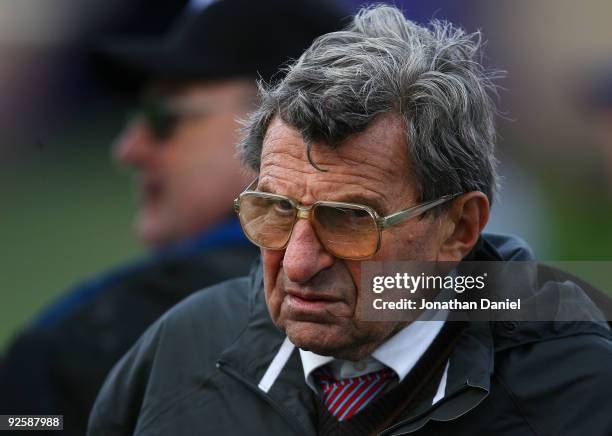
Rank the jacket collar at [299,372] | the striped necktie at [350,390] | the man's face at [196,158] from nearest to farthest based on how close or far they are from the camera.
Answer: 1. the jacket collar at [299,372]
2. the striped necktie at [350,390]
3. the man's face at [196,158]


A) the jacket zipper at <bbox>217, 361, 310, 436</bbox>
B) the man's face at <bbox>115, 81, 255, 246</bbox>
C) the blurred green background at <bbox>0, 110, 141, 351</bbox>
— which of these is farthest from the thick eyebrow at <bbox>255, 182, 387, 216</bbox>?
the blurred green background at <bbox>0, 110, 141, 351</bbox>

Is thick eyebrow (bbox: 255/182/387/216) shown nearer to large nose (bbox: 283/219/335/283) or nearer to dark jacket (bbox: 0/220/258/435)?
large nose (bbox: 283/219/335/283)

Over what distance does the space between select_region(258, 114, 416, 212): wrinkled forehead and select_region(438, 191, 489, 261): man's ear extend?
0.17 metres

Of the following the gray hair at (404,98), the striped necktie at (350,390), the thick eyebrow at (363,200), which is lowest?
the striped necktie at (350,390)

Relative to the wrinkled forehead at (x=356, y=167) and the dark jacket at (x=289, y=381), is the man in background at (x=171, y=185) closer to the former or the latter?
the dark jacket at (x=289, y=381)

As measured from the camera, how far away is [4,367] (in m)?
3.76

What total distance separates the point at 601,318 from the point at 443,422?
0.49m

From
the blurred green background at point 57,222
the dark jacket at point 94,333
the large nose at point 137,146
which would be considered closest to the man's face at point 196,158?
the large nose at point 137,146

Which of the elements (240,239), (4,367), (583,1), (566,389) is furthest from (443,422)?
(583,1)

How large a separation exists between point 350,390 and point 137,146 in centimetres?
272

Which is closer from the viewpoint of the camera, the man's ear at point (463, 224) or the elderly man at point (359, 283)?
the elderly man at point (359, 283)

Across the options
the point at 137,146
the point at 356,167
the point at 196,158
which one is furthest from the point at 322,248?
the point at 137,146

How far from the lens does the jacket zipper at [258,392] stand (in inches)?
83.8

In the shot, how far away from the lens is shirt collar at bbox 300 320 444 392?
219 centimetres
